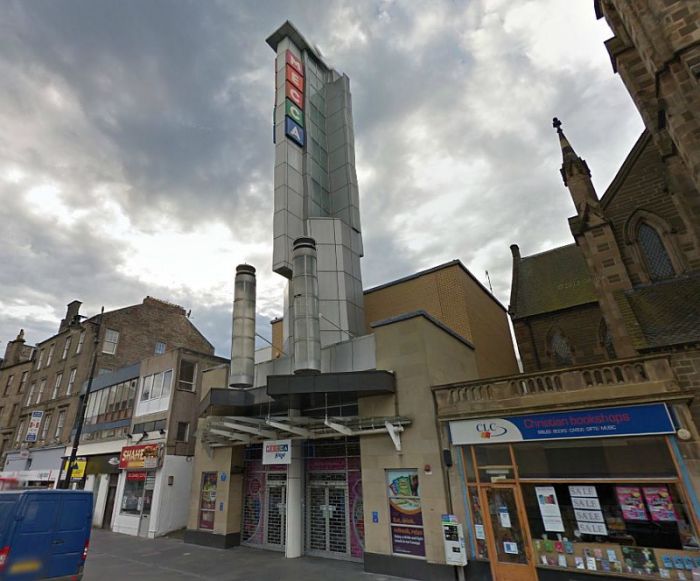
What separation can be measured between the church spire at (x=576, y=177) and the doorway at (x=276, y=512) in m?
18.2

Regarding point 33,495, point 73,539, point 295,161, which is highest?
point 295,161

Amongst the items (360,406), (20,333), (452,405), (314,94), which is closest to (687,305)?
(452,405)

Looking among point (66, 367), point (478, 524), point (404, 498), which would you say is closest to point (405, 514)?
point (404, 498)

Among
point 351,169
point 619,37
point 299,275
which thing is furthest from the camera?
point 351,169

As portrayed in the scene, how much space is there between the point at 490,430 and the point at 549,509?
2217 millimetres

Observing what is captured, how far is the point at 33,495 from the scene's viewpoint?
31.0 ft

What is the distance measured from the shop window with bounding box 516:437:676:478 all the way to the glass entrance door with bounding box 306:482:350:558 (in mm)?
7112

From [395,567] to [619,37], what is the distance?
2281cm

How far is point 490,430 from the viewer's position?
10.7 m

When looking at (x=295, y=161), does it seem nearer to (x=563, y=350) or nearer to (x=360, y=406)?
(x=360, y=406)

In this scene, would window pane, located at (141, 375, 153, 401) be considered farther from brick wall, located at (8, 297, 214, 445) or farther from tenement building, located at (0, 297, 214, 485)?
brick wall, located at (8, 297, 214, 445)

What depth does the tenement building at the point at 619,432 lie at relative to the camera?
857cm

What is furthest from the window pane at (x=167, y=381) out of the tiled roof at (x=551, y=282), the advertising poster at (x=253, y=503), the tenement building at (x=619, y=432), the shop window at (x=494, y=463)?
the tiled roof at (x=551, y=282)

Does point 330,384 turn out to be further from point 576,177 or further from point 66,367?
point 66,367
